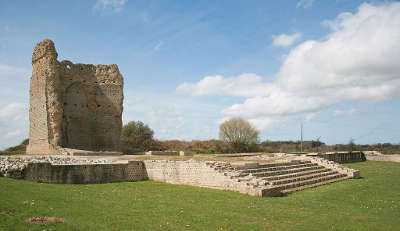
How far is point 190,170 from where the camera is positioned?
1480cm

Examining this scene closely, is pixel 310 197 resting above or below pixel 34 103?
below

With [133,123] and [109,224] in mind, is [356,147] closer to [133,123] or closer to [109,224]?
[133,123]

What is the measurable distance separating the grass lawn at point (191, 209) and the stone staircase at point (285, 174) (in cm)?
76

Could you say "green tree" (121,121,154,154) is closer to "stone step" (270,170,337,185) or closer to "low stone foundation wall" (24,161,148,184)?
"low stone foundation wall" (24,161,148,184)

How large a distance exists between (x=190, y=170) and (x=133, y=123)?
26.5 m

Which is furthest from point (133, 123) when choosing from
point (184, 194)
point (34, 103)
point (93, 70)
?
point (184, 194)

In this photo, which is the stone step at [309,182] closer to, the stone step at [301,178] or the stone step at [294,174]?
the stone step at [301,178]

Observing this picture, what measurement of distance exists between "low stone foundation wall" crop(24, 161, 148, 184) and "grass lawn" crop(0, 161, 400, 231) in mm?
1424

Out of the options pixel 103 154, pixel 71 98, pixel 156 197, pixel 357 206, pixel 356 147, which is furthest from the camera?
pixel 356 147

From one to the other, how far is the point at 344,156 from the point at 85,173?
77.3ft

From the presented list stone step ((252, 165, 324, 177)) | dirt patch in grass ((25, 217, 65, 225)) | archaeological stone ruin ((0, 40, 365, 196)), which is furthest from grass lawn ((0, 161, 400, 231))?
stone step ((252, 165, 324, 177))

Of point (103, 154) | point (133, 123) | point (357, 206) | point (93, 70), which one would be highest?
point (93, 70)

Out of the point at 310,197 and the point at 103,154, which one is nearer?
the point at 310,197

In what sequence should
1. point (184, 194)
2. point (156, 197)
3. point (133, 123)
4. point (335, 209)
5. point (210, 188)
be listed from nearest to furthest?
point (335, 209)
point (156, 197)
point (184, 194)
point (210, 188)
point (133, 123)
